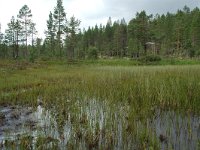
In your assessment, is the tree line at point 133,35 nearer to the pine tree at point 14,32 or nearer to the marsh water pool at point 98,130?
the pine tree at point 14,32

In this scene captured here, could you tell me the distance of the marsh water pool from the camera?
5547 mm

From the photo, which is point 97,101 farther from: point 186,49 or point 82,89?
point 186,49

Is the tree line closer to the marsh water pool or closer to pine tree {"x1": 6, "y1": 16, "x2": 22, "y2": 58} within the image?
pine tree {"x1": 6, "y1": 16, "x2": 22, "y2": 58}

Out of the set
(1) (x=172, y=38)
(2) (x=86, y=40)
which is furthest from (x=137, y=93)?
(2) (x=86, y=40)

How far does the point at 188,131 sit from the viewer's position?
20.4 feet

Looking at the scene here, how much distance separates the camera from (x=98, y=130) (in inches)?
245

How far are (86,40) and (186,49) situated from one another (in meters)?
42.5

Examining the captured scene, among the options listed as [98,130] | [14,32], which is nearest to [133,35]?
[14,32]

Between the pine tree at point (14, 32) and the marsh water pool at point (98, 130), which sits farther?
the pine tree at point (14, 32)

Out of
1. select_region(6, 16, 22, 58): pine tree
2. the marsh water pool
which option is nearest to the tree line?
select_region(6, 16, 22, 58): pine tree

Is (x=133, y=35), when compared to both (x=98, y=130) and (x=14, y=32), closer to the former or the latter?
(x=14, y=32)

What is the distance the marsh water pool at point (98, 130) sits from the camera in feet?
18.2

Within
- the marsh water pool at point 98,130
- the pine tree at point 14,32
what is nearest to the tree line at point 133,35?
the pine tree at point 14,32

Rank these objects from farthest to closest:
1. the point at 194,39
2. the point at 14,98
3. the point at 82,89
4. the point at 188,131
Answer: the point at 194,39, the point at 82,89, the point at 14,98, the point at 188,131
